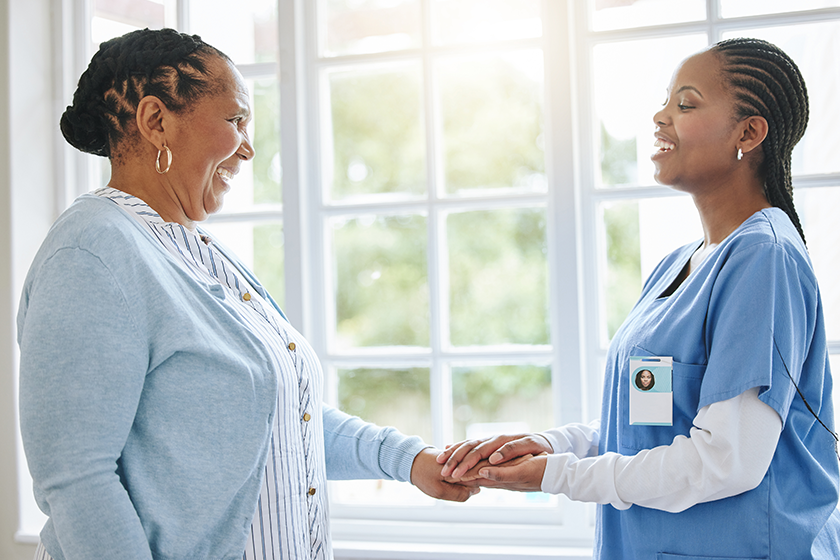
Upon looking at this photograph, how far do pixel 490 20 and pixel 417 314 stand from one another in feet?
27.3

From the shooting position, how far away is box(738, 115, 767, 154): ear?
1.27 meters

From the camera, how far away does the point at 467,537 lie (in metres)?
2.02

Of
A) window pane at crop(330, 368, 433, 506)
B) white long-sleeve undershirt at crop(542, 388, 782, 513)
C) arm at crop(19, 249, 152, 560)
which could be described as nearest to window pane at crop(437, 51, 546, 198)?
window pane at crop(330, 368, 433, 506)

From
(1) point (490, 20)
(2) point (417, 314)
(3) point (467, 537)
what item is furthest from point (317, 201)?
(2) point (417, 314)

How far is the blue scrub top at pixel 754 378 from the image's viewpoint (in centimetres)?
110

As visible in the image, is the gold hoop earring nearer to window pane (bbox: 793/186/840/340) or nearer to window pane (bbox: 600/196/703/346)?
A: window pane (bbox: 600/196/703/346)

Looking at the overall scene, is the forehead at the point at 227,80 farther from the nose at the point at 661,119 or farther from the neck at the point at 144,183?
the nose at the point at 661,119

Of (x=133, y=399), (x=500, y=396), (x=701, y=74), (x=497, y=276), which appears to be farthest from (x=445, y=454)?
(x=497, y=276)

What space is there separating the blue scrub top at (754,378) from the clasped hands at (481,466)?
229 mm

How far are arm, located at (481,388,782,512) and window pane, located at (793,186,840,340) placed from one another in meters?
0.95

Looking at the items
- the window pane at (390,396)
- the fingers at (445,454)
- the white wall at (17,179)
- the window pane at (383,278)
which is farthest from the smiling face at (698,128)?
the window pane at (390,396)

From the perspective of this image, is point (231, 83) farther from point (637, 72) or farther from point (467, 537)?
point (467, 537)

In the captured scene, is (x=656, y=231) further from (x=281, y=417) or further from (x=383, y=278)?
(x=383, y=278)

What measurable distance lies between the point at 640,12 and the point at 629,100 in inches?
10.5
